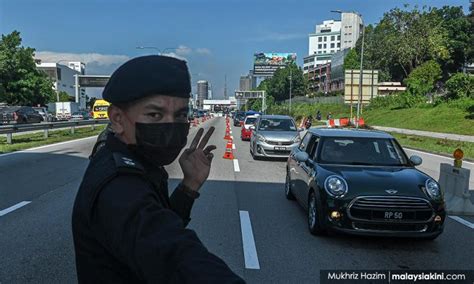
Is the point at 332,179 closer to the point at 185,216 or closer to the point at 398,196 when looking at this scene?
the point at 398,196

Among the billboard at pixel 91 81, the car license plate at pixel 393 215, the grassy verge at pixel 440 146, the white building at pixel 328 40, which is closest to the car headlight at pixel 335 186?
the car license plate at pixel 393 215

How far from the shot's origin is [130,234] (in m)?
1.31

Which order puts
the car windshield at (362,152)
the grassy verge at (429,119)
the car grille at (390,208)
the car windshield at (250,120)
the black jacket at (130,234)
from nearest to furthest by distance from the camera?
the black jacket at (130,234) → the car grille at (390,208) → the car windshield at (362,152) → the car windshield at (250,120) → the grassy verge at (429,119)

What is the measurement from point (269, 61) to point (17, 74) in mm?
99369

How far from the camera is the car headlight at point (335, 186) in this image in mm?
6406

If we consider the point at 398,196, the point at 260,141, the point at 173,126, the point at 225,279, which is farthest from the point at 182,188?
the point at 260,141

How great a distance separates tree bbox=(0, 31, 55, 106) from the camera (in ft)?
191

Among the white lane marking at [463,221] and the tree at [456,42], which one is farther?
the tree at [456,42]

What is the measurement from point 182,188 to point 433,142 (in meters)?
25.4

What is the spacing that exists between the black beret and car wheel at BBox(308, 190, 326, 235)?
5.22 meters

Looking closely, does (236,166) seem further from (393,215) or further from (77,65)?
(77,65)

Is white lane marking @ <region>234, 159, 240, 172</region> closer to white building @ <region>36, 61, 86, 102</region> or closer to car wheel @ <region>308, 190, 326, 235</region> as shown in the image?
car wheel @ <region>308, 190, 326, 235</region>

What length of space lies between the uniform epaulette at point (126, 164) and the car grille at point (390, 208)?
5.14 m

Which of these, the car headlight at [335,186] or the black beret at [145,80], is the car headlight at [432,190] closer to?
the car headlight at [335,186]
